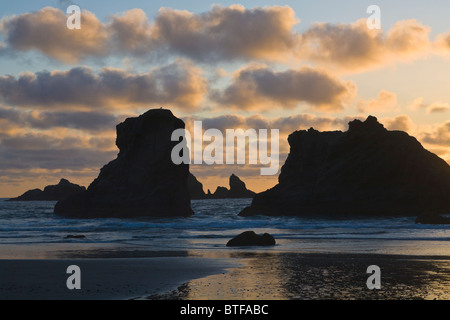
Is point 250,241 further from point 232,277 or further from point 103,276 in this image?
point 103,276

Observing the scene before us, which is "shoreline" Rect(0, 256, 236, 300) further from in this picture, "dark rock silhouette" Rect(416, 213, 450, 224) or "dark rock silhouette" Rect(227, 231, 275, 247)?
"dark rock silhouette" Rect(416, 213, 450, 224)

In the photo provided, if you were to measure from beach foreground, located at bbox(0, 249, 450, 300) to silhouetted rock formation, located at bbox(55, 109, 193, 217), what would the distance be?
63.6 metres

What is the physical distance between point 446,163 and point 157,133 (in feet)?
168

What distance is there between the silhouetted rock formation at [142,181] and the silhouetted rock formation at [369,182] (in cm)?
1406

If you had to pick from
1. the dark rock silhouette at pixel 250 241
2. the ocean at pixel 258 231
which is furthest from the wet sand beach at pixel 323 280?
the dark rock silhouette at pixel 250 241

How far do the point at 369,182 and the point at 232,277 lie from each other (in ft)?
230

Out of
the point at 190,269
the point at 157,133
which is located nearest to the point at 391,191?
the point at 157,133

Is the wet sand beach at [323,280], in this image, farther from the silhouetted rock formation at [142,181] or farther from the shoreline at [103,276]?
the silhouetted rock formation at [142,181]

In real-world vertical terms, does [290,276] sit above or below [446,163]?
below

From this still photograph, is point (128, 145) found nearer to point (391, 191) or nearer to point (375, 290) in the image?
point (391, 191)

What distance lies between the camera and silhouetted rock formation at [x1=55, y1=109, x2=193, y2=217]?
3297 inches

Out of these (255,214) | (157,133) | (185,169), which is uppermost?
(157,133)

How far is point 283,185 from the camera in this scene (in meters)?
88.1

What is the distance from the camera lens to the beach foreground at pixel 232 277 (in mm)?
11609
